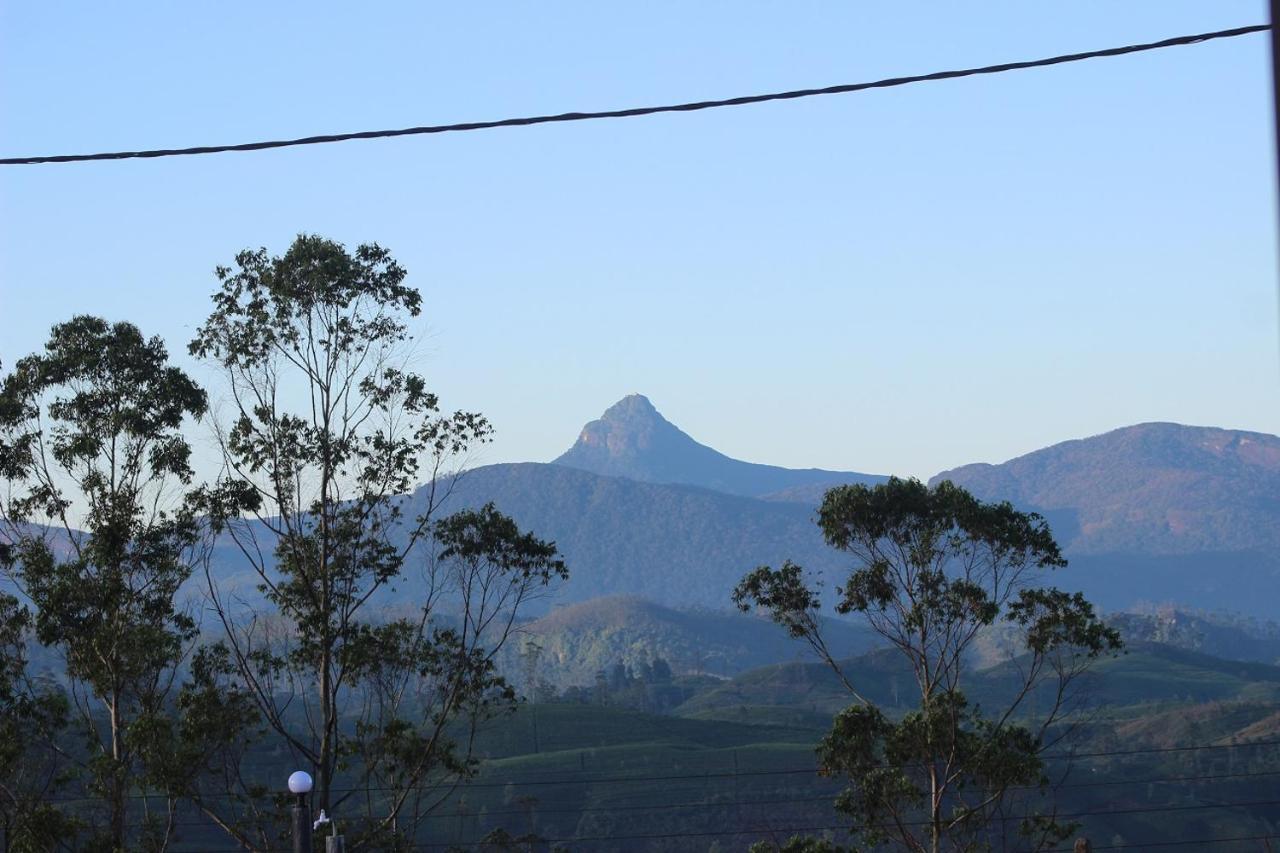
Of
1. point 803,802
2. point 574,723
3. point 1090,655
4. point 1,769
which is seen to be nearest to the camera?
point 1,769

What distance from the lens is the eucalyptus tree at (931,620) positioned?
38.0 metres

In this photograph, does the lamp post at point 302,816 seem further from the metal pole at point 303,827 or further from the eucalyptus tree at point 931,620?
the eucalyptus tree at point 931,620

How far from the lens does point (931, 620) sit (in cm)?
4062

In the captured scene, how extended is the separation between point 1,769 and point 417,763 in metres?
8.84

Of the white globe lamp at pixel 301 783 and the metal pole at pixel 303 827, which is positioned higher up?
the white globe lamp at pixel 301 783

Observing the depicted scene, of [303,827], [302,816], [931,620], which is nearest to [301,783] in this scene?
[302,816]

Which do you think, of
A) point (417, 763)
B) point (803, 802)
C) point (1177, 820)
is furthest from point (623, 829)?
point (417, 763)

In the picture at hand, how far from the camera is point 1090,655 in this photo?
38.3 m

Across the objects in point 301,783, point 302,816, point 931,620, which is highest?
point 931,620

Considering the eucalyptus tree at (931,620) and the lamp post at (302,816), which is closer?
the lamp post at (302,816)

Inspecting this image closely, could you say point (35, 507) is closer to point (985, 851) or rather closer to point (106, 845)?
point (106, 845)

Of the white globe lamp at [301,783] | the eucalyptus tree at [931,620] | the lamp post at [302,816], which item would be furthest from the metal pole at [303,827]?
the eucalyptus tree at [931,620]

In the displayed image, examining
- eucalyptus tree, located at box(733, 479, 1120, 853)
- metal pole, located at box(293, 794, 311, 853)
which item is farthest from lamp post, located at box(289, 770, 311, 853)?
eucalyptus tree, located at box(733, 479, 1120, 853)

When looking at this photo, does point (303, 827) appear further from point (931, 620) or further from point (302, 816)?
point (931, 620)
